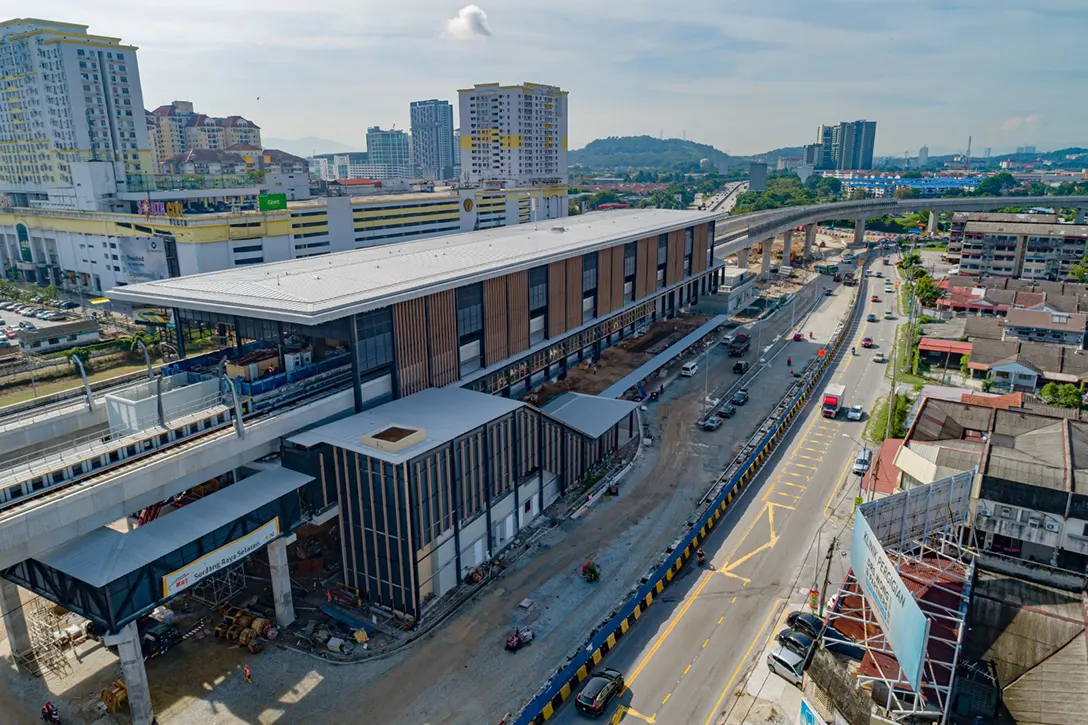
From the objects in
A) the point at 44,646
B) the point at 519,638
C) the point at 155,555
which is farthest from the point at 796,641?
the point at 44,646

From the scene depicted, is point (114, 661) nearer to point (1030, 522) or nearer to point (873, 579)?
point (873, 579)

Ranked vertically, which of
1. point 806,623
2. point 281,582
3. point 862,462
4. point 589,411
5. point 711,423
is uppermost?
point 589,411

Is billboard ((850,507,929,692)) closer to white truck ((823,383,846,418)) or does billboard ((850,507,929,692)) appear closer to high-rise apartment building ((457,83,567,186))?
white truck ((823,383,846,418))

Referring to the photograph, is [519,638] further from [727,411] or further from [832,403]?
[832,403]

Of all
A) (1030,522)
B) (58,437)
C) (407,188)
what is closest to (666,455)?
(1030,522)

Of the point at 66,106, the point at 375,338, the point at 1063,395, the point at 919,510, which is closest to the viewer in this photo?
the point at 919,510

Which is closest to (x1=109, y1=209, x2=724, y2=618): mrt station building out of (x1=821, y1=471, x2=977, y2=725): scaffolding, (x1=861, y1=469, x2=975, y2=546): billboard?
(x1=821, y1=471, x2=977, y2=725): scaffolding

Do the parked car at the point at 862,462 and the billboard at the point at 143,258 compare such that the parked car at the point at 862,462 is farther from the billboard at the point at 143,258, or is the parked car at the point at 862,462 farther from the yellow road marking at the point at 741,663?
the billboard at the point at 143,258
